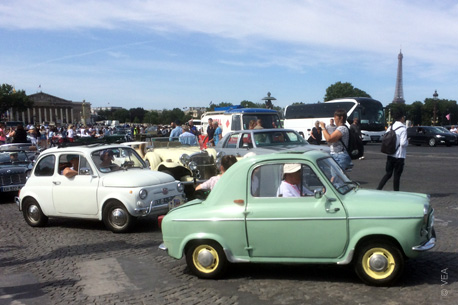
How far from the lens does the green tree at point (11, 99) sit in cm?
10262

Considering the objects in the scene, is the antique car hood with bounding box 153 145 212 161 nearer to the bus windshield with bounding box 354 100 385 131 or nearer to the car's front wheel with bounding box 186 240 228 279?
the car's front wheel with bounding box 186 240 228 279

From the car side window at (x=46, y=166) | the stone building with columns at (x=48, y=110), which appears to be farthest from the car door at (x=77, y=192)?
the stone building with columns at (x=48, y=110)

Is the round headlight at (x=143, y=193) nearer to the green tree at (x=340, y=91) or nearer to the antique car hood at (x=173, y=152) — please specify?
the antique car hood at (x=173, y=152)

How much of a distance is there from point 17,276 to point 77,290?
1.21 meters

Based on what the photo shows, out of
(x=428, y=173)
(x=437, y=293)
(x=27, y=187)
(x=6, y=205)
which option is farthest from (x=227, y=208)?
(x=428, y=173)

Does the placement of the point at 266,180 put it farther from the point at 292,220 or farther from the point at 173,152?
the point at 173,152

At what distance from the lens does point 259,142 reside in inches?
521

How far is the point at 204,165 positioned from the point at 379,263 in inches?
257

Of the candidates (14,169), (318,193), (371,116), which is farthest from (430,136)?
(318,193)

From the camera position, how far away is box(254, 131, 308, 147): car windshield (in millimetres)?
13301

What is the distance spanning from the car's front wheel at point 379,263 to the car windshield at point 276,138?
8202 millimetres

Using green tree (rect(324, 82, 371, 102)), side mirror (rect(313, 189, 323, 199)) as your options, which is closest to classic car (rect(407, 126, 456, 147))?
side mirror (rect(313, 189, 323, 199))

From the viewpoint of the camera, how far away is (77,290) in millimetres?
5551

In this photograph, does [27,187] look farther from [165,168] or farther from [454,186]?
[454,186]
